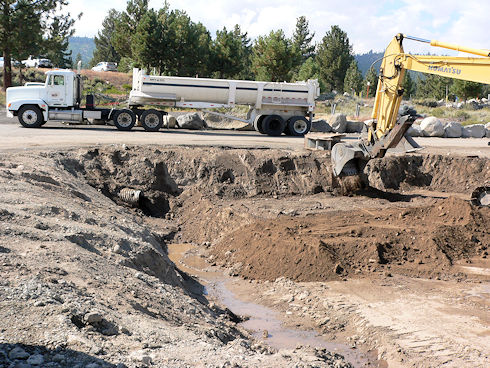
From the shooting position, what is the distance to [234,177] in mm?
17094

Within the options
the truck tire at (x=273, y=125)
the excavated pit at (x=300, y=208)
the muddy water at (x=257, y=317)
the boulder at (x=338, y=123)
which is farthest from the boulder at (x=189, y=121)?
the muddy water at (x=257, y=317)

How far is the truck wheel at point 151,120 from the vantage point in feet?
76.0

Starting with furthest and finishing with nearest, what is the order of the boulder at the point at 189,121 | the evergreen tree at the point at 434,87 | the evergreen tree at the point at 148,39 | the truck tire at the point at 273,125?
1. the evergreen tree at the point at 434,87
2. the evergreen tree at the point at 148,39
3. the boulder at the point at 189,121
4. the truck tire at the point at 273,125

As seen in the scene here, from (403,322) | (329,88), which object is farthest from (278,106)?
(329,88)

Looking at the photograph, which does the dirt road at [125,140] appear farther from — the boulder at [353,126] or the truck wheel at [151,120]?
the boulder at [353,126]

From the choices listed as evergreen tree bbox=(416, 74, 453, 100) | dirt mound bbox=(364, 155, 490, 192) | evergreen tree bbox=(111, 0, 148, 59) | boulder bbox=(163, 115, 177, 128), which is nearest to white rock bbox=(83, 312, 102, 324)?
dirt mound bbox=(364, 155, 490, 192)

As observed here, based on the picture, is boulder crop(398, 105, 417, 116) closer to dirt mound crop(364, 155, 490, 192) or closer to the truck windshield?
dirt mound crop(364, 155, 490, 192)

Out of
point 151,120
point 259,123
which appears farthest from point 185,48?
point 151,120

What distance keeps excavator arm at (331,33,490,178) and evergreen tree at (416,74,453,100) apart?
4913 cm

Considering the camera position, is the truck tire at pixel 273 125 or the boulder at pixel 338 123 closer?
the truck tire at pixel 273 125

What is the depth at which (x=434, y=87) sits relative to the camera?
66.4 meters

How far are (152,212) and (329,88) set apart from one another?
4936cm

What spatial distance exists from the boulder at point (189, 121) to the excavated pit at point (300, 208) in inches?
318

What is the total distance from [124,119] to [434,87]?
51518mm
